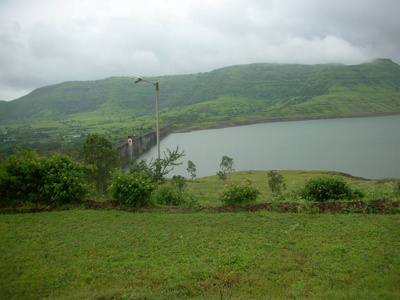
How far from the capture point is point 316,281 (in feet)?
19.2

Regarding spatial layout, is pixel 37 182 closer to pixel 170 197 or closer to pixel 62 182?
pixel 62 182

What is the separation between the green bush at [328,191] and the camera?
39.5ft

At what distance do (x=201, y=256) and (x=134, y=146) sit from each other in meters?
79.3

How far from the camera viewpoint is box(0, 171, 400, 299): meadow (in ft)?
18.8

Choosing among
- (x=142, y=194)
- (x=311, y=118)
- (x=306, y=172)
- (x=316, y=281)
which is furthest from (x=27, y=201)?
(x=311, y=118)

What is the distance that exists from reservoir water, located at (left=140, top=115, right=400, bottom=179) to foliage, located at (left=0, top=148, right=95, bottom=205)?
51.9 m

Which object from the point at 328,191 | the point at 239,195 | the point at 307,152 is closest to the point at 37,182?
the point at 239,195

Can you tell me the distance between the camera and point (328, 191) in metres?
12.2

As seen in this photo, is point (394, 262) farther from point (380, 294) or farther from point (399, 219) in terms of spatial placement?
point (399, 219)

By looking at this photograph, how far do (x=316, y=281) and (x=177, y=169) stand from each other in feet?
229

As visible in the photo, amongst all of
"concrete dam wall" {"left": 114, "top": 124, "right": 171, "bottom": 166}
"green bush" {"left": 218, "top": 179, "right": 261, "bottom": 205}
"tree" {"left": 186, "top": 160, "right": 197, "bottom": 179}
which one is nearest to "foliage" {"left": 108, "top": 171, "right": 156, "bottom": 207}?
"green bush" {"left": 218, "top": 179, "right": 261, "bottom": 205}

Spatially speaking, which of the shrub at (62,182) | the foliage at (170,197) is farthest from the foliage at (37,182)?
the foliage at (170,197)

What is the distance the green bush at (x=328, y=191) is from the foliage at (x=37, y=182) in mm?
9749

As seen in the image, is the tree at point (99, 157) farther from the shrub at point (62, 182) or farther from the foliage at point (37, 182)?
the foliage at point (37, 182)
